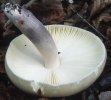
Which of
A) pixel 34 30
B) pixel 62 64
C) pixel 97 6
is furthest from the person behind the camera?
pixel 97 6

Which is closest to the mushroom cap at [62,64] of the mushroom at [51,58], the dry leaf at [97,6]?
the mushroom at [51,58]

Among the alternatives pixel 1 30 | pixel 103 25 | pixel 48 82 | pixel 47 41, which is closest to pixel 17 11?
pixel 47 41

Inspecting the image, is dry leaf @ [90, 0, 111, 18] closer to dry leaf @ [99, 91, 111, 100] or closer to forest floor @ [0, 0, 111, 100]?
forest floor @ [0, 0, 111, 100]

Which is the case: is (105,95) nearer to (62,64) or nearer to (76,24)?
(62,64)

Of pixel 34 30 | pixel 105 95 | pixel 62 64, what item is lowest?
pixel 105 95

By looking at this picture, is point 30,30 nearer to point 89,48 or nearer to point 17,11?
point 17,11

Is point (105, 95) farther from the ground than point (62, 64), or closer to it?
closer to it

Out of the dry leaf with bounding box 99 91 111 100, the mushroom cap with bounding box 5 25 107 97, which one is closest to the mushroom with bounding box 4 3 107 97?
the mushroom cap with bounding box 5 25 107 97

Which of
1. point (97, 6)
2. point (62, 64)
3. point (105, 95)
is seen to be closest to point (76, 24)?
point (97, 6)

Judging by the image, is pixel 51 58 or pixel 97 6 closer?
pixel 51 58
